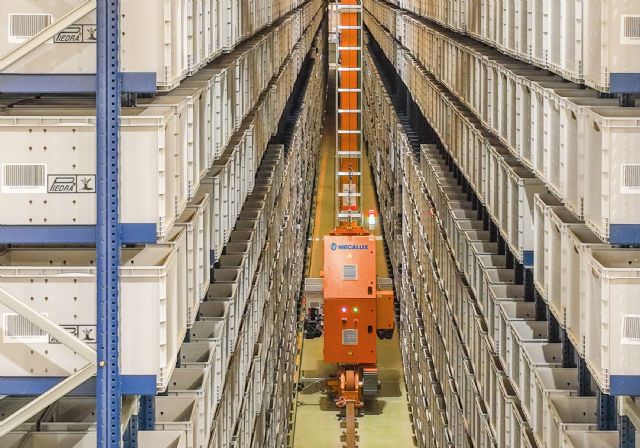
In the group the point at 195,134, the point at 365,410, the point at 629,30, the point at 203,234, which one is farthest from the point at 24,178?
the point at 365,410

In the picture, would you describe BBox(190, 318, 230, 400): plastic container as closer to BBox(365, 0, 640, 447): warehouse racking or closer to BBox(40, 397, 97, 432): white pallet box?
BBox(40, 397, 97, 432): white pallet box

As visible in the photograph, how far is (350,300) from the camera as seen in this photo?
21266 mm

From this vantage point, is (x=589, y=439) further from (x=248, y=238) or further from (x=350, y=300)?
(x=350, y=300)

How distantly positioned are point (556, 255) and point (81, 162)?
11.2ft

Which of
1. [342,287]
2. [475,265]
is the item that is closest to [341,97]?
[342,287]

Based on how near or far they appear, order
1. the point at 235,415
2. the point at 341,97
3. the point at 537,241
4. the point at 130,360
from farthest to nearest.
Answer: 1. the point at 341,97
2. the point at 235,415
3. the point at 537,241
4. the point at 130,360

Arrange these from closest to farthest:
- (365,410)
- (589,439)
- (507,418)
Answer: (589,439) < (507,418) < (365,410)

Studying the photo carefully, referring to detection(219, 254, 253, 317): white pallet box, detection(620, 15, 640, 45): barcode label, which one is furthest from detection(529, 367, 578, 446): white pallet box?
detection(219, 254, 253, 317): white pallet box

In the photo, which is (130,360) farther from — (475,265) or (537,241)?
(475,265)

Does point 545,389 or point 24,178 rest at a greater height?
point 24,178

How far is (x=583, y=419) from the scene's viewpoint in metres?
8.18

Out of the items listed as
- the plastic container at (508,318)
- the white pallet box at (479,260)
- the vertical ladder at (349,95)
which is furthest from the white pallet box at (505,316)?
the vertical ladder at (349,95)

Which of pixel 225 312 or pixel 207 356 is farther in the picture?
pixel 225 312

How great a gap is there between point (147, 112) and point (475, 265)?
21.3 feet
